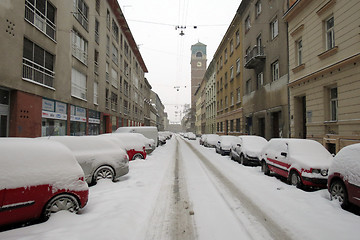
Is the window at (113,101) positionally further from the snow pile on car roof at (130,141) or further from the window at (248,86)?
the window at (248,86)

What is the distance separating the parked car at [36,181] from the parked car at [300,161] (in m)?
6.11

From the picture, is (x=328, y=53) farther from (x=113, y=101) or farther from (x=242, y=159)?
(x=113, y=101)

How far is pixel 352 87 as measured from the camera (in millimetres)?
9422

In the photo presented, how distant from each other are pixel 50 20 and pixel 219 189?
14078mm

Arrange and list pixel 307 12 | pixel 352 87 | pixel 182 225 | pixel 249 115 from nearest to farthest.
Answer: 1. pixel 182 225
2. pixel 352 87
3. pixel 307 12
4. pixel 249 115

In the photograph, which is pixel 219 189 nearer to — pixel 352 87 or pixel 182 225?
pixel 182 225

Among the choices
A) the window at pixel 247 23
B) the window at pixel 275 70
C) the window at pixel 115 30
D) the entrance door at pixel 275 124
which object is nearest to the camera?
the window at pixel 275 70

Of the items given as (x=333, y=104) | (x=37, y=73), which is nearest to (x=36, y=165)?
(x=37, y=73)

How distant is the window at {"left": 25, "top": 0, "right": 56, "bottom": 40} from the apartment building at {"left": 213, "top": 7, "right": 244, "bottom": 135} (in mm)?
18917

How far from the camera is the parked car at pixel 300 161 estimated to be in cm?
640

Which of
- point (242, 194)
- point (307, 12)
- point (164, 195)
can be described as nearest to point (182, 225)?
point (164, 195)

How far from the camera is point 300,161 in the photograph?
269 inches

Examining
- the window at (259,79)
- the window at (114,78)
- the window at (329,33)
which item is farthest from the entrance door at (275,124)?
the window at (114,78)

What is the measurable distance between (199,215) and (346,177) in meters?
3.46
